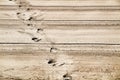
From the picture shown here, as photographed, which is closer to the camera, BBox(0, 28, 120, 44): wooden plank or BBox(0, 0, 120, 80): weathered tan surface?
BBox(0, 0, 120, 80): weathered tan surface

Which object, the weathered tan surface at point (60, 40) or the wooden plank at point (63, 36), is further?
the wooden plank at point (63, 36)

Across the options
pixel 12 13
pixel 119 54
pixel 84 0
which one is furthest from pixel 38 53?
pixel 84 0

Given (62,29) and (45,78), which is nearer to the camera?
(45,78)

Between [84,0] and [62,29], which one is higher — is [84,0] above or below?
above

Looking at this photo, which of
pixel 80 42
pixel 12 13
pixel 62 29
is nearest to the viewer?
pixel 80 42

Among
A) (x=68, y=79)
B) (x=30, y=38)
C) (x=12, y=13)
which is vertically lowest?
(x=68, y=79)

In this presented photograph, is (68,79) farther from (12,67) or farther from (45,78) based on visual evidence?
(12,67)

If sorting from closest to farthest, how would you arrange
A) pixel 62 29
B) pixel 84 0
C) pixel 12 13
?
1. pixel 62 29
2. pixel 12 13
3. pixel 84 0
